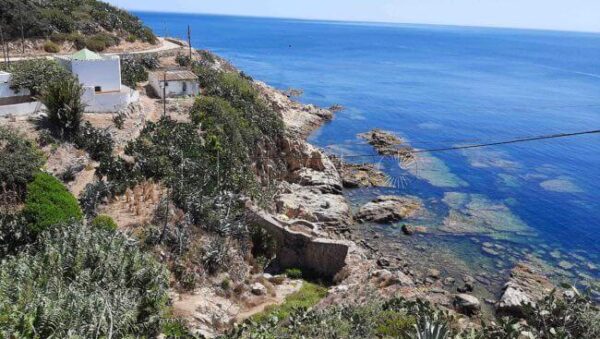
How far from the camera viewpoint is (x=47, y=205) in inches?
720

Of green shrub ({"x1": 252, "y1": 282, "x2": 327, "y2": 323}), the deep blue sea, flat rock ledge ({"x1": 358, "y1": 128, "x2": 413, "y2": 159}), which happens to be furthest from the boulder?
flat rock ledge ({"x1": 358, "y1": 128, "x2": 413, "y2": 159})

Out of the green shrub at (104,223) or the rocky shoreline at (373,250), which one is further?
the rocky shoreline at (373,250)

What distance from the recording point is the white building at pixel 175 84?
3678 cm

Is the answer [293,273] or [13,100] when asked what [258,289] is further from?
[13,100]

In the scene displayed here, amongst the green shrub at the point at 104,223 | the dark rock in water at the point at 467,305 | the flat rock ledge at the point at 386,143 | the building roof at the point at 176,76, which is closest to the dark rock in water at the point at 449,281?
the dark rock in water at the point at 467,305

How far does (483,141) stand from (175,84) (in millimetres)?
35054

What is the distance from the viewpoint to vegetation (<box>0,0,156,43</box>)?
138 feet

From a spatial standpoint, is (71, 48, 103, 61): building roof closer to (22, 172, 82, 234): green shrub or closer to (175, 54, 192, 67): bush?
(22, 172, 82, 234): green shrub

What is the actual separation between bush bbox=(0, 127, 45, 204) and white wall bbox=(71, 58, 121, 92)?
8.49 m

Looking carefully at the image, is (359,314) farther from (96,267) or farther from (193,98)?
(193,98)

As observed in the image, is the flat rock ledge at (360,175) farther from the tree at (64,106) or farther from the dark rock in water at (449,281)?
the tree at (64,106)

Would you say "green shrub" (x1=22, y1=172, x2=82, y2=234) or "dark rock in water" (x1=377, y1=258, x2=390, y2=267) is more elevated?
"green shrub" (x1=22, y1=172, x2=82, y2=234)

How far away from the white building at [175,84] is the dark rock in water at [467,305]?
24620 mm

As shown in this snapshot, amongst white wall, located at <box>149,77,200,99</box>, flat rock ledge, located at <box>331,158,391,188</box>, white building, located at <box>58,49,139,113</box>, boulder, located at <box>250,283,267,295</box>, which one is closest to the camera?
boulder, located at <box>250,283,267,295</box>
